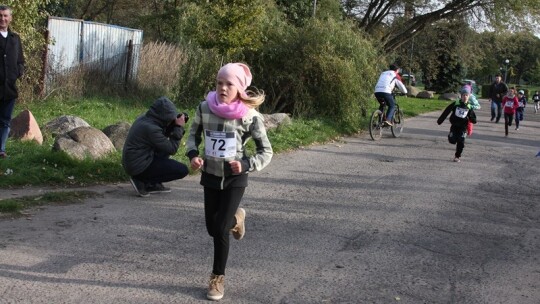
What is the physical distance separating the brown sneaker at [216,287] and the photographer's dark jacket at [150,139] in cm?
307

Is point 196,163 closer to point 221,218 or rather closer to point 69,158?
point 221,218

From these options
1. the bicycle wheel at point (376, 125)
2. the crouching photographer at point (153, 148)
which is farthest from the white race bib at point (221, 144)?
the bicycle wheel at point (376, 125)

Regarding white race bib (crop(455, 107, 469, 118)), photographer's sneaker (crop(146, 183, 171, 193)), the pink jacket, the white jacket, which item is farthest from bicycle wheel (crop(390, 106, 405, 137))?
photographer's sneaker (crop(146, 183, 171, 193))

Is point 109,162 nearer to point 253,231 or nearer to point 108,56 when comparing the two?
point 253,231

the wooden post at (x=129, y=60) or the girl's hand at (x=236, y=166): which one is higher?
the wooden post at (x=129, y=60)

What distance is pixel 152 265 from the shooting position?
4961mm

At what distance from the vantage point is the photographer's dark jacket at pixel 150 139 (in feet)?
23.7

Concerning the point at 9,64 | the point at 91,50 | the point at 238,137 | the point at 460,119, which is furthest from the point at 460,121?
the point at 91,50

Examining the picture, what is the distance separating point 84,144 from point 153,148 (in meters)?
1.69

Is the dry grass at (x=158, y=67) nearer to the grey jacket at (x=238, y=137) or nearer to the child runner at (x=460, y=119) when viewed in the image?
the child runner at (x=460, y=119)

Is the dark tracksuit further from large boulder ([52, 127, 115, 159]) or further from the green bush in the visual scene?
large boulder ([52, 127, 115, 159])

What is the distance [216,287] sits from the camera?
436 centimetres

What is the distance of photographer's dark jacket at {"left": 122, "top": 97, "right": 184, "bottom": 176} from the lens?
721 cm

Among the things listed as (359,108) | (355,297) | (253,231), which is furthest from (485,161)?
(355,297)
